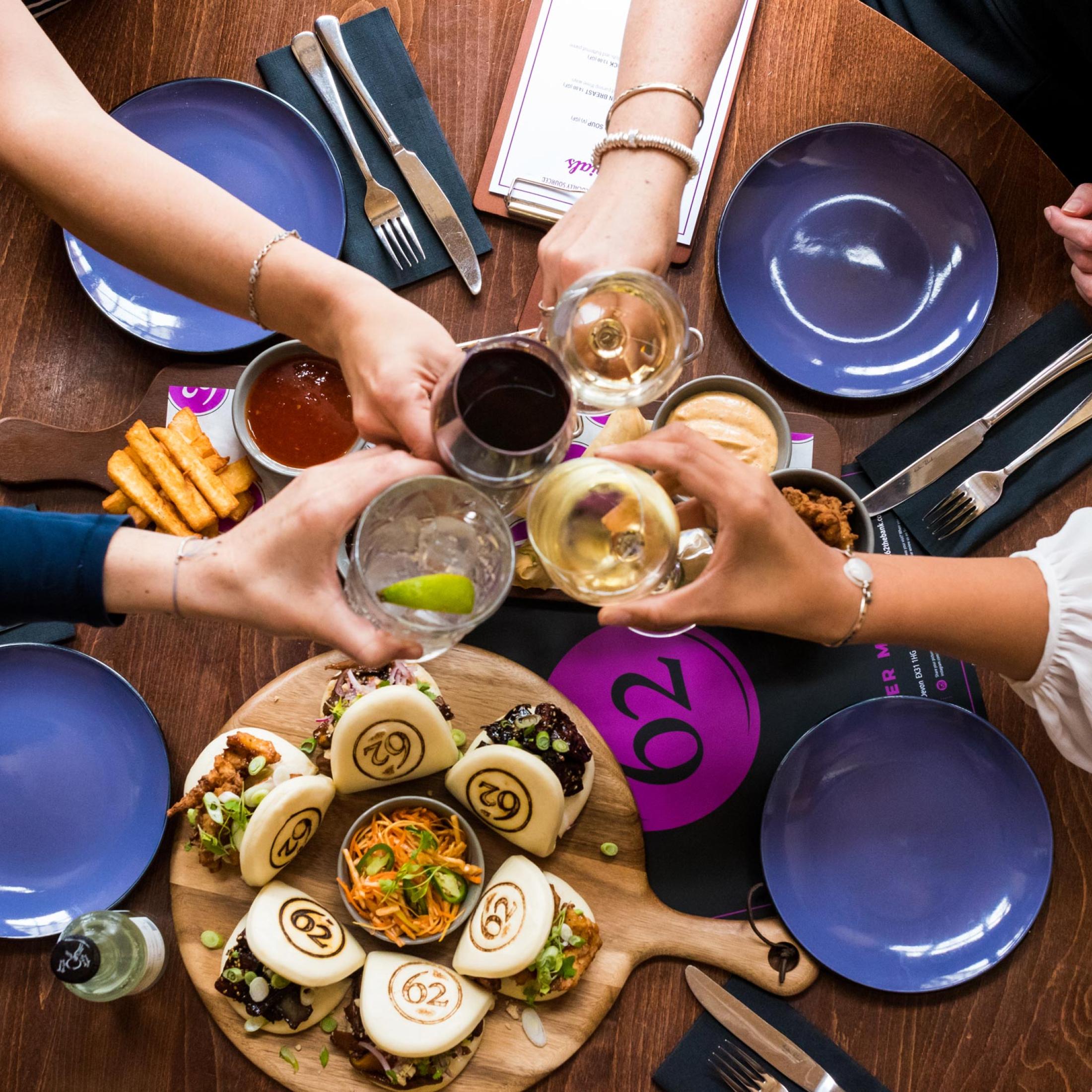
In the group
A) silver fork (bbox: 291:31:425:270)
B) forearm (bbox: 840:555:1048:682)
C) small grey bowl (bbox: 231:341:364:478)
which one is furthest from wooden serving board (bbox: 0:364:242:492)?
forearm (bbox: 840:555:1048:682)

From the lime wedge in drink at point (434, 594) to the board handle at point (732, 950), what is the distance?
108 centimetres

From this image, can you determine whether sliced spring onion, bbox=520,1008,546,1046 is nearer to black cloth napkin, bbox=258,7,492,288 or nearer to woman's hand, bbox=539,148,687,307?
woman's hand, bbox=539,148,687,307

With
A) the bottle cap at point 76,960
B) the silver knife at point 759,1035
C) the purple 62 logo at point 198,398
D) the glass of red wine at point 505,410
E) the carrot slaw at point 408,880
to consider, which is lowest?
the silver knife at point 759,1035

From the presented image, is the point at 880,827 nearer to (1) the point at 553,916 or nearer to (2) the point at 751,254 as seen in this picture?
(1) the point at 553,916

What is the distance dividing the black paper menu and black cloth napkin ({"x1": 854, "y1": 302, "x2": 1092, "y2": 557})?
4.5 inches

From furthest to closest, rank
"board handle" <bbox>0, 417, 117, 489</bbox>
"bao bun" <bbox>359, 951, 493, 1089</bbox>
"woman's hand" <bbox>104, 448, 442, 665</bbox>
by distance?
"board handle" <bbox>0, 417, 117, 489</bbox>
"bao bun" <bbox>359, 951, 493, 1089</bbox>
"woman's hand" <bbox>104, 448, 442, 665</bbox>

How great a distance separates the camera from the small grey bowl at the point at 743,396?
1.95m

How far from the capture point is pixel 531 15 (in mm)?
2158

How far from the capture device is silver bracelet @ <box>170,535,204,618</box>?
161cm

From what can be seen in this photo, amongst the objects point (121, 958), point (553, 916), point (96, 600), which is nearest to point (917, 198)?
point (553, 916)

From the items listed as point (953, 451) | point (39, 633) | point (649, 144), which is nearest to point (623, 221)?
point (649, 144)

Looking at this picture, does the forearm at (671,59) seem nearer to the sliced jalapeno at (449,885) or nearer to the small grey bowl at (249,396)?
the small grey bowl at (249,396)

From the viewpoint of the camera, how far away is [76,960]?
1.74 m

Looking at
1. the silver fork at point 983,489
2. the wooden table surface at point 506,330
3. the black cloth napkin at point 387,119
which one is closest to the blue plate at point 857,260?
the wooden table surface at point 506,330
